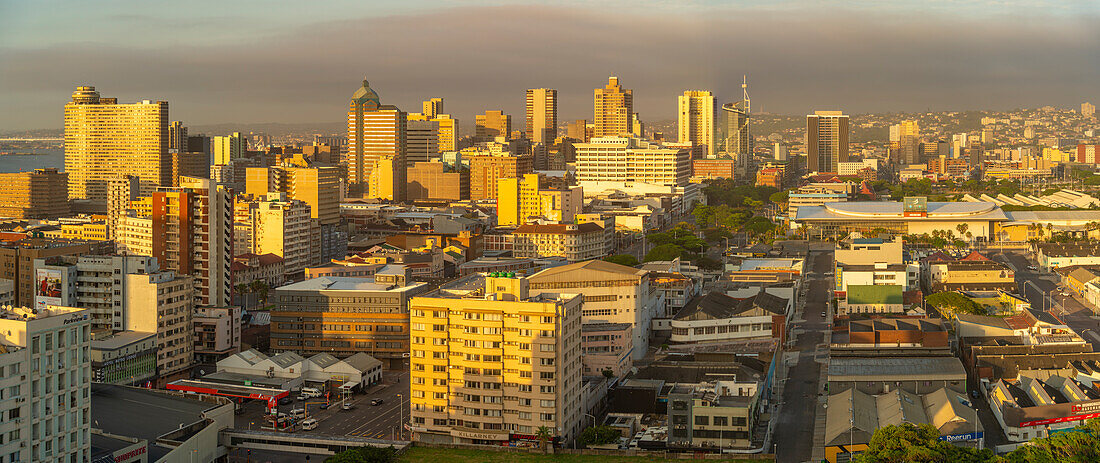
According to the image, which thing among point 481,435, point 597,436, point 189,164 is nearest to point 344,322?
point 481,435

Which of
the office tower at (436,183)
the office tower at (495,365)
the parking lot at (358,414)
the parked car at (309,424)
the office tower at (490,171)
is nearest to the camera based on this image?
the office tower at (495,365)

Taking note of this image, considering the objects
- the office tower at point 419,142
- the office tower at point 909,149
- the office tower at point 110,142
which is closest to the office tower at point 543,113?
the office tower at point 419,142

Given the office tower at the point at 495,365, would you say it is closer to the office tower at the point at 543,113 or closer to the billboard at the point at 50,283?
the billboard at the point at 50,283

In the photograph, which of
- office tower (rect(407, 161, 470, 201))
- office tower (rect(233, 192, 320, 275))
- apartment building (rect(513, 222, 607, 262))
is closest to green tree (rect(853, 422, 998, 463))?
apartment building (rect(513, 222, 607, 262))

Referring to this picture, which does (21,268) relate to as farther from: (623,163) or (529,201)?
(623,163)

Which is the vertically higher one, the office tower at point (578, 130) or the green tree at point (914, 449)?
the office tower at point (578, 130)
